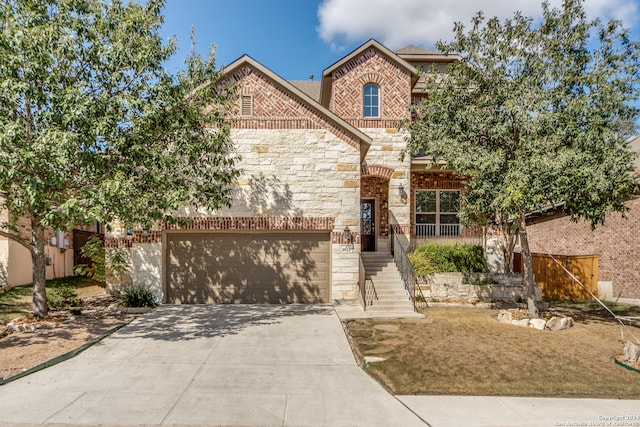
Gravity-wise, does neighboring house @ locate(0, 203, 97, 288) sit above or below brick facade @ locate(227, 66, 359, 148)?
below

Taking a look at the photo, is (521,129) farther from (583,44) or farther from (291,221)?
(291,221)

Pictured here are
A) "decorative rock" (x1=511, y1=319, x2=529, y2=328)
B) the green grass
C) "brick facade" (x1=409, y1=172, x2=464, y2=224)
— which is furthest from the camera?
"brick facade" (x1=409, y1=172, x2=464, y2=224)

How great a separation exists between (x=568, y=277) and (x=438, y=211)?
5.61 meters

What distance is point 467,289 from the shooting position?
1238cm

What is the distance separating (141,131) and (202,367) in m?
5.45

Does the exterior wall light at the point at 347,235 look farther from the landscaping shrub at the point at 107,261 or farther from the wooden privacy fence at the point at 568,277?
the wooden privacy fence at the point at 568,277

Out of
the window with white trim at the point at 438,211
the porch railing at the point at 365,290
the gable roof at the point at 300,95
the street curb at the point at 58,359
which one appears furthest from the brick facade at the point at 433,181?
the street curb at the point at 58,359

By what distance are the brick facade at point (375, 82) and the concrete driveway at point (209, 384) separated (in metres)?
9.89

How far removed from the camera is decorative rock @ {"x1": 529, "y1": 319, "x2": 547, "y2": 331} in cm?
943

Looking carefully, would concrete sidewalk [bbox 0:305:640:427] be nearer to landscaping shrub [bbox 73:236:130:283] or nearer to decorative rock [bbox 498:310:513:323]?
landscaping shrub [bbox 73:236:130:283]

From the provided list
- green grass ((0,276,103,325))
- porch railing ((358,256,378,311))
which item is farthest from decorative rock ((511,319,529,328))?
green grass ((0,276,103,325))

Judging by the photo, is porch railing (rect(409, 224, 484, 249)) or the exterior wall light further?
porch railing (rect(409, 224, 484, 249))

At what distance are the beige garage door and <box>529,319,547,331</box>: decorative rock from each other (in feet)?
19.3

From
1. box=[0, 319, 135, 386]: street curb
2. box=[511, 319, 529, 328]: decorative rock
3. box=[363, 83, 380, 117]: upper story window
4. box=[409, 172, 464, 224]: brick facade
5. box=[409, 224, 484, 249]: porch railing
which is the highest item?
box=[363, 83, 380, 117]: upper story window
